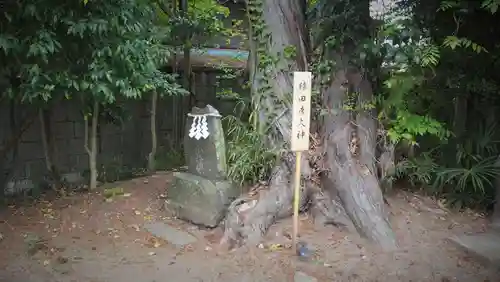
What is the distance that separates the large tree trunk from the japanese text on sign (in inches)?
37.0

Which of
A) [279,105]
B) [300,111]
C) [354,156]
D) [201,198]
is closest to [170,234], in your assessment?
[201,198]

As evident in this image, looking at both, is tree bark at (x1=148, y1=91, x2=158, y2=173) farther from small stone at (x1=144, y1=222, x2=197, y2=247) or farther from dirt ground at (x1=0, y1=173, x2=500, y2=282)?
small stone at (x1=144, y1=222, x2=197, y2=247)

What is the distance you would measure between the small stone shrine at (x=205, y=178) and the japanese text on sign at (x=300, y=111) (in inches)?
51.7

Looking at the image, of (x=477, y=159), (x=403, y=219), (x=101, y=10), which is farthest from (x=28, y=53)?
(x=477, y=159)

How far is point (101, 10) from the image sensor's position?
536 centimetres

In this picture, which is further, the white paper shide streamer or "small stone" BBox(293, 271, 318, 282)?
the white paper shide streamer

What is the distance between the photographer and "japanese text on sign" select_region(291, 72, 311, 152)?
4.66 meters

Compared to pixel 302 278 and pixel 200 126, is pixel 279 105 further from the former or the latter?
pixel 302 278

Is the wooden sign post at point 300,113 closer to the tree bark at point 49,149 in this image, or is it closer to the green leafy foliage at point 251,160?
the green leafy foliage at point 251,160

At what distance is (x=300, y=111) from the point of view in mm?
4723

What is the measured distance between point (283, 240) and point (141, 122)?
4.11 m

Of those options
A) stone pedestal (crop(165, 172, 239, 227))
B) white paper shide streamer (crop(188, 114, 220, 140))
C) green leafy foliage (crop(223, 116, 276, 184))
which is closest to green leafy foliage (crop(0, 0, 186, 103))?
white paper shide streamer (crop(188, 114, 220, 140))

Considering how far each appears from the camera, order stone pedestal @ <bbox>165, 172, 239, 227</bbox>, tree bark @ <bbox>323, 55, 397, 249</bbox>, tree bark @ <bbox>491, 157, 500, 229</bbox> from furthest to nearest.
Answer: tree bark @ <bbox>491, 157, 500, 229</bbox> → stone pedestal @ <bbox>165, 172, 239, 227</bbox> → tree bark @ <bbox>323, 55, 397, 249</bbox>

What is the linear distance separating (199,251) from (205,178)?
3.42 ft
